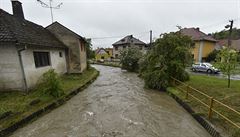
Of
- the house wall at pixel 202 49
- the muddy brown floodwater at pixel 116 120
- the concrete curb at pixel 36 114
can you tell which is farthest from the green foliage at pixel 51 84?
the house wall at pixel 202 49

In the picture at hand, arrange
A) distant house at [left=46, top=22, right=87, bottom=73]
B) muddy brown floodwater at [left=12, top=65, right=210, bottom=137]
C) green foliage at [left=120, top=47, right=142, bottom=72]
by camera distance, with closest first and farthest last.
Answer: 1. muddy brown floodwater at [left=12, top=65, right=210, bottom=137]
2. distant house at [left=46, top=22, right=87, bottom=73]
3. green foliage at [left=120, top=47, right=142, bottom=72]

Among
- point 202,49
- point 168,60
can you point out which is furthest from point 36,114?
point 202,49

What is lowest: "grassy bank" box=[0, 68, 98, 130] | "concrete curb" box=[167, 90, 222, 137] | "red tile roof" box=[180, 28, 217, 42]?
"concrete curb" box=[167, 90, 222, 137]

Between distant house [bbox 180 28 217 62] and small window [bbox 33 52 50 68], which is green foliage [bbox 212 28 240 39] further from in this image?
small window [bbox 33 52 50 68]

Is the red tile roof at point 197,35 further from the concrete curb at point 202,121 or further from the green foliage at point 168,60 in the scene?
the concrete curb at point 202,121

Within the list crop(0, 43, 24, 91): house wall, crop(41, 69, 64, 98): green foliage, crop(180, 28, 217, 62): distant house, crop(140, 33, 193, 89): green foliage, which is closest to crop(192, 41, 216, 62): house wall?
crop(180, 28, 217, 62): distant house

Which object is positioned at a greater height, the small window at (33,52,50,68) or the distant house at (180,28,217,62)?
the distant house at (180,28,217,62)

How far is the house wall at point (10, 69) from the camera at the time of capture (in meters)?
7.84

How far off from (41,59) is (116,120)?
25.0 feet

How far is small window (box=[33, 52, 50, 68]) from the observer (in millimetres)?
9713

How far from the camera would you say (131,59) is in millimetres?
22438

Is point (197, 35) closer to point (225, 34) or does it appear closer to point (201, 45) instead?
point (201, 45)

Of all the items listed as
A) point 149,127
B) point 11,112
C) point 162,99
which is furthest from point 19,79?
point 162,99

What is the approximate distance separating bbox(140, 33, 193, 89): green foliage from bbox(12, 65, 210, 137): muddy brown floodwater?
224 cm
